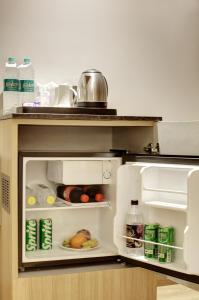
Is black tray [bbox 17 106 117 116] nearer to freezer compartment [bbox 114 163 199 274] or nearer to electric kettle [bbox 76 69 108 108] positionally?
electric kettle [bbox 76 69 108 108]

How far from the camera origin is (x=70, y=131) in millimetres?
2771

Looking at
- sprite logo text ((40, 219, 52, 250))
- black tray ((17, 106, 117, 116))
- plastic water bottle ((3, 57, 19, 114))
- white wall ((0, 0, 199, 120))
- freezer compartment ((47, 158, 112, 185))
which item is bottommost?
sprite logo text ((40, 219, 52, 250))

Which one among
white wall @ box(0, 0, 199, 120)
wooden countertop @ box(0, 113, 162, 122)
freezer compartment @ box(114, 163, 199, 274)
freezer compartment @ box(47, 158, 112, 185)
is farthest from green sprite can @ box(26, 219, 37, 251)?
white wall @ box(0, 0, 199, 120)

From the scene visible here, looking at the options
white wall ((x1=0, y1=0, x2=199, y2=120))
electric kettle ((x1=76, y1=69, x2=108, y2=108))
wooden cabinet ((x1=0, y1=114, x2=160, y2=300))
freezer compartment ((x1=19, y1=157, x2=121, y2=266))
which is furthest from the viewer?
white wall ((x1=0, y1=0, x2=199, y2=120))

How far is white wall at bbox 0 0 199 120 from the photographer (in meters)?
2.70

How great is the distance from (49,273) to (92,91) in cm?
94

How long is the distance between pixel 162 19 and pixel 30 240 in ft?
5.22

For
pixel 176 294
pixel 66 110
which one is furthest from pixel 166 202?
pixel 66 110

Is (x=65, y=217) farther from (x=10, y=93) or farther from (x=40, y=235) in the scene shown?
(x=10, y=93)

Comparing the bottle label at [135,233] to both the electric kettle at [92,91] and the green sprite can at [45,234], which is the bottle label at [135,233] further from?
the electric kettle at [92,91]

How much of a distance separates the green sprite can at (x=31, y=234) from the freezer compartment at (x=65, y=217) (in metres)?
0.02

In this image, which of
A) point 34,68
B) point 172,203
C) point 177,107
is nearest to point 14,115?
point 34,68

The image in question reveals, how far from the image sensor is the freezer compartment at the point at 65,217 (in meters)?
2.34

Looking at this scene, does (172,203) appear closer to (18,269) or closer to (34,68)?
(18,269)
